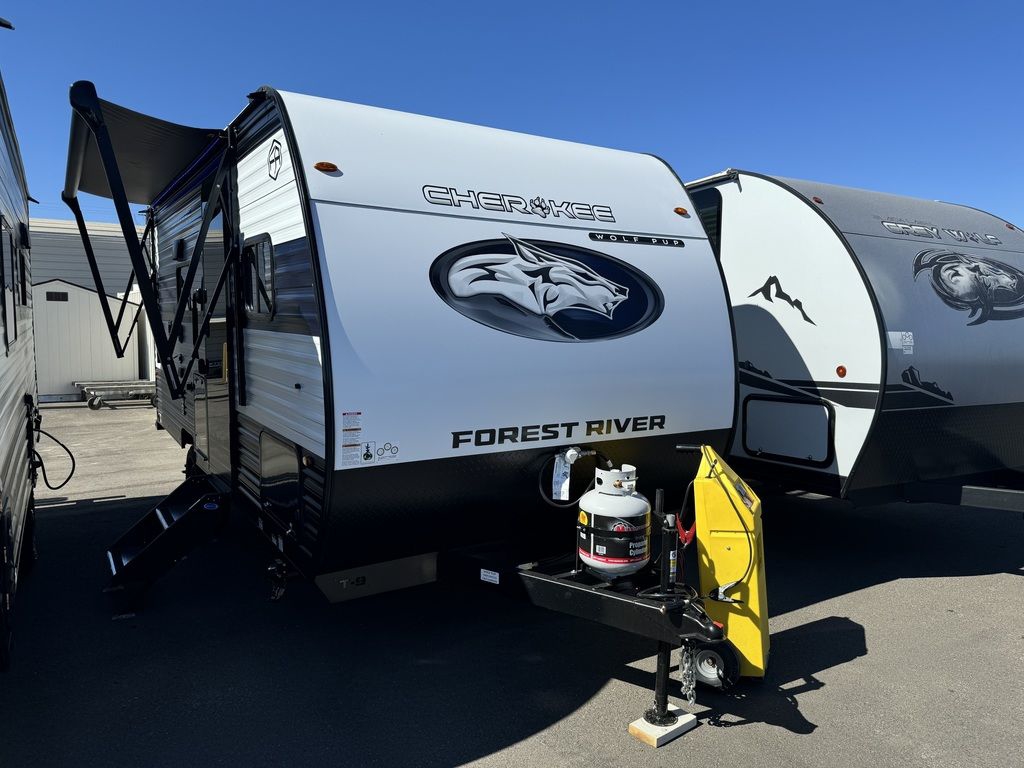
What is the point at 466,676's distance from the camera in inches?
160

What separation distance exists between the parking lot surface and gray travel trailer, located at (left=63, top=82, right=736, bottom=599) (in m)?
0.52

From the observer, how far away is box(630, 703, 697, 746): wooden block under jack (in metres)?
3.43

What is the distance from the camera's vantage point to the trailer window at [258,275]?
422cm

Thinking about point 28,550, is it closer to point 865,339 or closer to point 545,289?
point 545,289

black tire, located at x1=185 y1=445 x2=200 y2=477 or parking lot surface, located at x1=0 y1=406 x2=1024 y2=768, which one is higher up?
black tire, located at x1=185 y1=445 x2=200 y2=477

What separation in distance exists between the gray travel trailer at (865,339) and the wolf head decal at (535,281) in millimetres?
1563

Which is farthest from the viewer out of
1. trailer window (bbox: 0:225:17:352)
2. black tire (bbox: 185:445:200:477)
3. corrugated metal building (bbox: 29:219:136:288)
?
corrugated metal building (bbox: 29:219:136:288)

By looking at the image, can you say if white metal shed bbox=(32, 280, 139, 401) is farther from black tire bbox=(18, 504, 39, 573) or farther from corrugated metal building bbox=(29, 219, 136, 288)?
black tire bbox=(18, 504, 39, 573)

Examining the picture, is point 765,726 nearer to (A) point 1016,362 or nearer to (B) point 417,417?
(B) point 417,417

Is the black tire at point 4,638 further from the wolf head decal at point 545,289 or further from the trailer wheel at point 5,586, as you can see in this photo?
the wolf head decal at point 545,289

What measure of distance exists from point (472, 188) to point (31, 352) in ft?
18.2

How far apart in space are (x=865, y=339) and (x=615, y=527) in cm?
265

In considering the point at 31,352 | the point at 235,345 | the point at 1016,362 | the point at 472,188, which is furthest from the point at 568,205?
the point at 31,352

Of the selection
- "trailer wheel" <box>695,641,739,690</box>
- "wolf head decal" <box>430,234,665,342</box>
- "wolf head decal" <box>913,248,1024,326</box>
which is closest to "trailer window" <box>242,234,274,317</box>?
"wolf head decal" <box>430,234,665,342</box>
